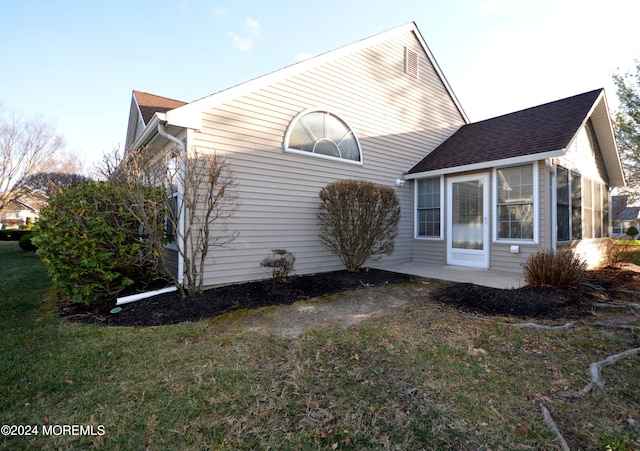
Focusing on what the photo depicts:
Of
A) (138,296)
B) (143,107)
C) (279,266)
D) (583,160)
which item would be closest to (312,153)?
(279,266)

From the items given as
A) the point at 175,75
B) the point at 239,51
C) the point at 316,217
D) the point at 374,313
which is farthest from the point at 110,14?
the point at 374,313

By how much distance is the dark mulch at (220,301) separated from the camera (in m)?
4.12

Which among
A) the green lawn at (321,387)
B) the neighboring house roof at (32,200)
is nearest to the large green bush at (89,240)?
the green lawn at (321,387)

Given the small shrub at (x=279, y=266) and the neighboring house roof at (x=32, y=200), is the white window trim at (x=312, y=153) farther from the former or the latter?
the neighboring house roof at (x=32, y=200)

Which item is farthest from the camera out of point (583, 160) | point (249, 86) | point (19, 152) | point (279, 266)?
point (19, 152)

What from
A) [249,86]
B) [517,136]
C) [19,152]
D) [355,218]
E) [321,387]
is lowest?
[321,387]

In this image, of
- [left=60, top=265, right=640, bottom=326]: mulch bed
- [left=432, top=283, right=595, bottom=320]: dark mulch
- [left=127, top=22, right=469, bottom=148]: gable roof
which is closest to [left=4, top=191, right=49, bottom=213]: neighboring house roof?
[left=127, top=22, right=469, bottom=148]: gable roof

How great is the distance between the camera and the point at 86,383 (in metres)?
2.51

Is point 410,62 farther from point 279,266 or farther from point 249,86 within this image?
point 279,266

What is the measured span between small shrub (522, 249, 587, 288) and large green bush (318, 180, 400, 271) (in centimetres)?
277

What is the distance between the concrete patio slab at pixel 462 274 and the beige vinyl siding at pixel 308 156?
26.4 inches

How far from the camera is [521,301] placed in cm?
448

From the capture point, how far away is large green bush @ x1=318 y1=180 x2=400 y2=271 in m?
6.25

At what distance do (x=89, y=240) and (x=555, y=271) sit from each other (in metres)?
7.58
